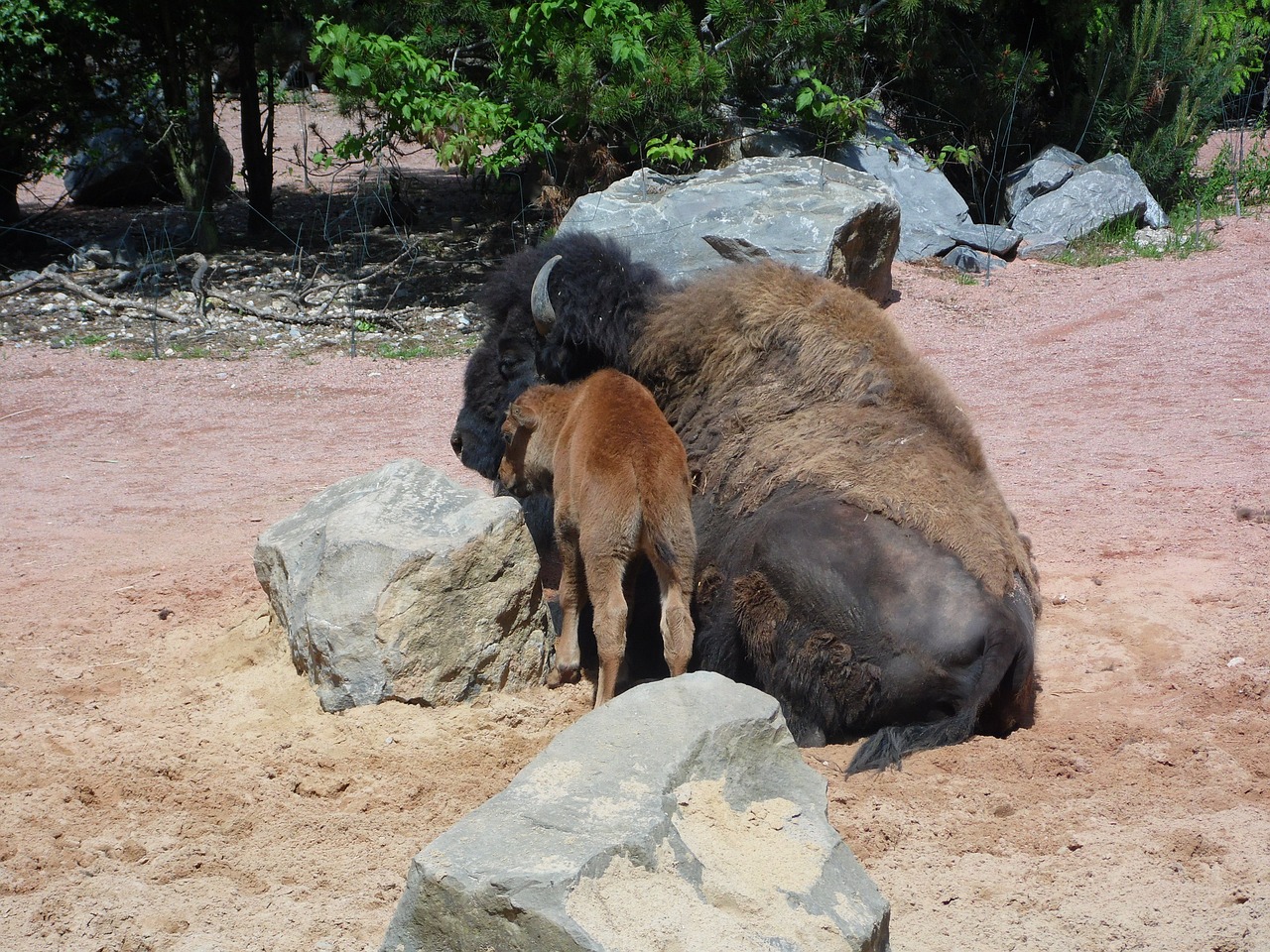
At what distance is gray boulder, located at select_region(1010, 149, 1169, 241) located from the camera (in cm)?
1359

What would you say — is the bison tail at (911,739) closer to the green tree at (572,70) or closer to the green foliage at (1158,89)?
the green tree at (572,70)

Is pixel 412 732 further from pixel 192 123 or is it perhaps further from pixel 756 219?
pixel 192 123

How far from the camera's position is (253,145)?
14031mm

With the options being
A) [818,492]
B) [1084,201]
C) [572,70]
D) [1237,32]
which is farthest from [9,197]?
[1237,32]

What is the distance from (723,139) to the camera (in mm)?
12414

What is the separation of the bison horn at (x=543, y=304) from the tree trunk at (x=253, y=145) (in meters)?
9.91

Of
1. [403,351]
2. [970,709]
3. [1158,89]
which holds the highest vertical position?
[1158,89]

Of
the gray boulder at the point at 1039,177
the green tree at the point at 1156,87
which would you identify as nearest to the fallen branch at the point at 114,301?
the gray boulder at the point at 1039,177

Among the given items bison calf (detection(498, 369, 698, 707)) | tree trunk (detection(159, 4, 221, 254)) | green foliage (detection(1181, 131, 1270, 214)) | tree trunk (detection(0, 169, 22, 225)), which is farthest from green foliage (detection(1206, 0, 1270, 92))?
tree trunk (detection(0, 169, 22, 225))

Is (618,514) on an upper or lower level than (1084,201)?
lower

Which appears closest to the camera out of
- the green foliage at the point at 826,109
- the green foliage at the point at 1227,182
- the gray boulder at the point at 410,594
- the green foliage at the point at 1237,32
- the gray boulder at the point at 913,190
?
the gray boulder at the point at 410,594

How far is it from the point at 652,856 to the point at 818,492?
1868 mm

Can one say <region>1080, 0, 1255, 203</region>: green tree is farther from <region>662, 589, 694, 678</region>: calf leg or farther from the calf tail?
<region>662, 589, 694, 678</region>: calf leg

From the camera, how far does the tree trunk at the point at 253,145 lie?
13.4 meters
